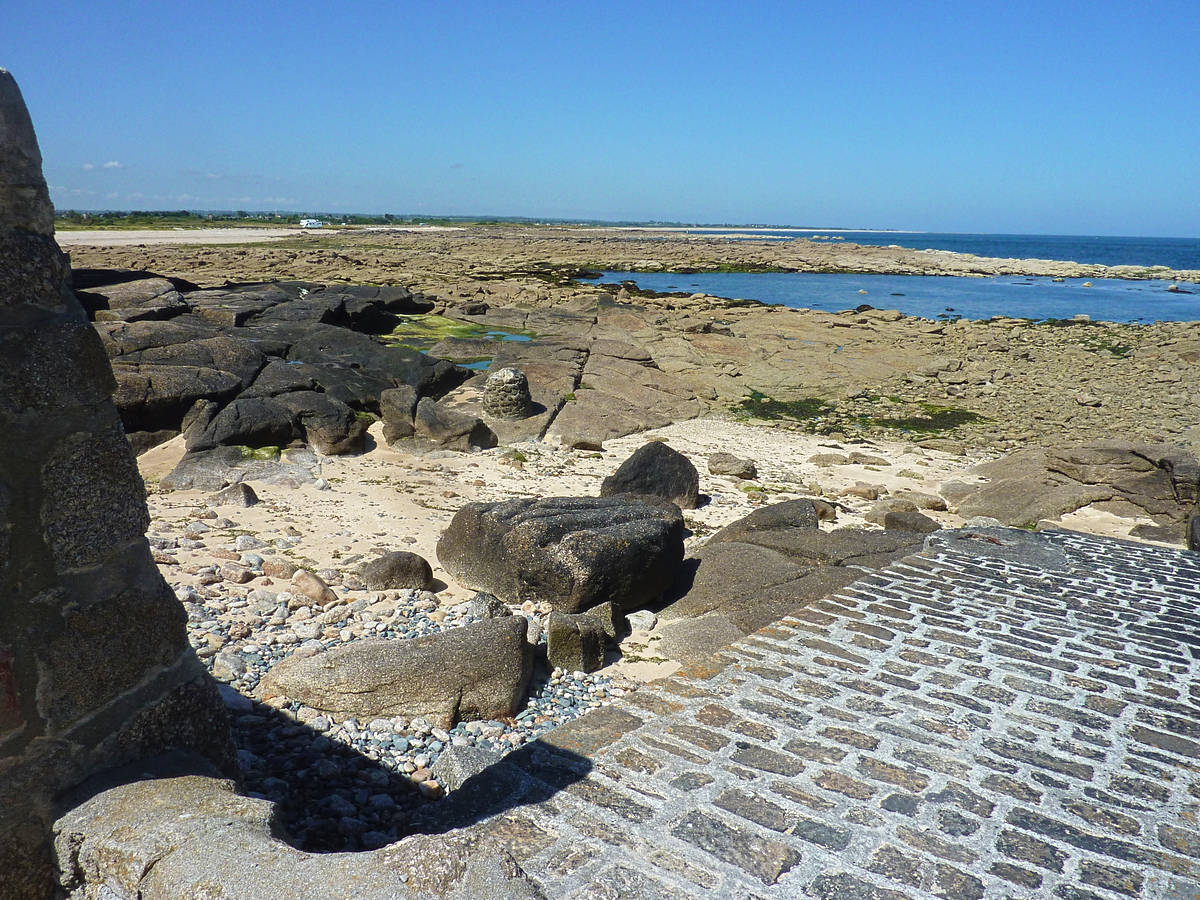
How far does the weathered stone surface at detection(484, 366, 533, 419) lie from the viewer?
13578mm

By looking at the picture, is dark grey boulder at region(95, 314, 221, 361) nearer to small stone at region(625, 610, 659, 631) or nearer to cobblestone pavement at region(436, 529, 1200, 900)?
small stone at region(625, 610, 659, 631)

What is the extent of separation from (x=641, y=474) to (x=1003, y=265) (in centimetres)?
7109

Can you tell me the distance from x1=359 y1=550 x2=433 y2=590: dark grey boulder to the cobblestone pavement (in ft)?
10.4

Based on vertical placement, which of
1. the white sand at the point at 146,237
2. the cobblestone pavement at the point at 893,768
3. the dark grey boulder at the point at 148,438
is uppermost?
the white sand at the point at 146,237

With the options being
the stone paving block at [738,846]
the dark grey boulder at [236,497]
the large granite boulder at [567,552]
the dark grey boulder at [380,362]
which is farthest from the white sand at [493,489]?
the stone paving block at [738,846]

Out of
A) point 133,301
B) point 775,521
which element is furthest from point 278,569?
point 133,301

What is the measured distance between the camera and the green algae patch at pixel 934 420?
49.9ft

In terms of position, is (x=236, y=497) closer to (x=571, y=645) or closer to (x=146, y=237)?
(x=571, y=645)

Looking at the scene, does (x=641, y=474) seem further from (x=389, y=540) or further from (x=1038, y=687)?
(x=1038, y=687)

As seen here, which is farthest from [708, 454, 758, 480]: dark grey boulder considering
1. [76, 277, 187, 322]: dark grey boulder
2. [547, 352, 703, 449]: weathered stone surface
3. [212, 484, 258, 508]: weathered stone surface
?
[76, 277, 187, 322]: dark grey boulder

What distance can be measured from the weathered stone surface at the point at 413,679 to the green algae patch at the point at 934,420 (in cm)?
1187

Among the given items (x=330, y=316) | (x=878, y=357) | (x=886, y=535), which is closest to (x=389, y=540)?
(x=886, y=535)

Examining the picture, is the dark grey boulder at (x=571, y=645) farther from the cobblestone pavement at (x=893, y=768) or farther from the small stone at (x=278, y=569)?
the small stone at (x=278, y=569)

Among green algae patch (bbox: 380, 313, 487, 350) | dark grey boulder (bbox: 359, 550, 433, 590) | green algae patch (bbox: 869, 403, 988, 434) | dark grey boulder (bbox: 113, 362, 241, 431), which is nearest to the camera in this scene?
dark grey boulder (bbox: 359, 550, 433, 590)
